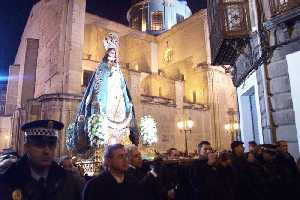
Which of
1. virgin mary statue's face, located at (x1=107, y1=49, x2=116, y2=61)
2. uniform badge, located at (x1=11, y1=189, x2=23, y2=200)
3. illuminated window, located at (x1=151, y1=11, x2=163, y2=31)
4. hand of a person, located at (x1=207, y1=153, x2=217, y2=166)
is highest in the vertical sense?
illuminated window, located at (x1=151, y1=11, x2=163, y2=31)

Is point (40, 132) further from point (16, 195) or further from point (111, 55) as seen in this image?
Answer: point (111, 55)

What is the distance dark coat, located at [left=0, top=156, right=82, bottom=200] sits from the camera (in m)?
2.36

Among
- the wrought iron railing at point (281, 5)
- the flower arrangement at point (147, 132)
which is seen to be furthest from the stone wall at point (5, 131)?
the wrought iron railing at point (281, 5)

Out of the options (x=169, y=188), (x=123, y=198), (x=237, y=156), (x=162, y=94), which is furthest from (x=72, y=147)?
(x=162, y=94)

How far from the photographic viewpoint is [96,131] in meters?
8.97

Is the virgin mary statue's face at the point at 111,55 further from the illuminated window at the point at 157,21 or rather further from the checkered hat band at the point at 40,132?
the illuminated window at the point at 157,21

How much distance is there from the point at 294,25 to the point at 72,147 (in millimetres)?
7437

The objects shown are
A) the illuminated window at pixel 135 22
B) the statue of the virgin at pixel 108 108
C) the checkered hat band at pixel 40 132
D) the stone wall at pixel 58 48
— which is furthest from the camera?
the illuminated window at pixel 135 22

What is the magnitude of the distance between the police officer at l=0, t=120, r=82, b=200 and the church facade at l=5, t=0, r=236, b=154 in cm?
1634

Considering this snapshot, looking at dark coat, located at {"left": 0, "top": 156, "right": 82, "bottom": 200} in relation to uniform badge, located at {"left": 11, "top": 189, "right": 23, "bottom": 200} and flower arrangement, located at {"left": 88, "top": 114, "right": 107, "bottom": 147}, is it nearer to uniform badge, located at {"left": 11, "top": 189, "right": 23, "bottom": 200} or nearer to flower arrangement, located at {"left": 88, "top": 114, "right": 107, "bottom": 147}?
uniform badge, located at {"left": 11, "top": 189, "right": 23, "bottom": 200}

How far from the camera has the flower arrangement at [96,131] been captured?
8.98m

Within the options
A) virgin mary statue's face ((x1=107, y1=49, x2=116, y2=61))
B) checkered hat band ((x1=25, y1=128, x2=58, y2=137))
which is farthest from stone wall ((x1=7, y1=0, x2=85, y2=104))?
checkered hat band ((x1=25, y1=128, x2=58, y2=137))

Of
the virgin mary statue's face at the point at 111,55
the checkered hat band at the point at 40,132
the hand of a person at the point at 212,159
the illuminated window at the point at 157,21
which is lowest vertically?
the hand of a person at the point at 212,159

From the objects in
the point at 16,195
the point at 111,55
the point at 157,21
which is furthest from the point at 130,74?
the point at 16,195
